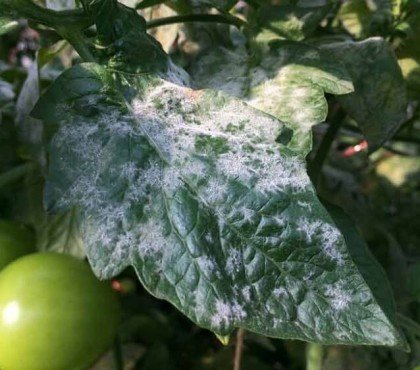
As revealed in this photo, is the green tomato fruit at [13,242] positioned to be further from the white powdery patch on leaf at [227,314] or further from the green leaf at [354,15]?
the green leaf at [354,15]

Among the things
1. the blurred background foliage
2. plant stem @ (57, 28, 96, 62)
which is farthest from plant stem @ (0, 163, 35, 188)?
plant stem @ (57, 28, 96, 62)

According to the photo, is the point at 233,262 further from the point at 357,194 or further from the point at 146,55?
the point at 357,194

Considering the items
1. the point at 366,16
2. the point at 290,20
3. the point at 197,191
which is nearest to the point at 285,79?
the point at 290,20

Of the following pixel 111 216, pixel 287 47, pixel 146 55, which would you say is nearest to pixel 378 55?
pixel 287 47

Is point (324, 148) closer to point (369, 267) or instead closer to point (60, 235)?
point (369, 267)

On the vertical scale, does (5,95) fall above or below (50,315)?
above

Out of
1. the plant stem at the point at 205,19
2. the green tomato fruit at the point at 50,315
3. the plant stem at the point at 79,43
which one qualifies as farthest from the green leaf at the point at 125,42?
the green tomato fruit at the point at 50,315
